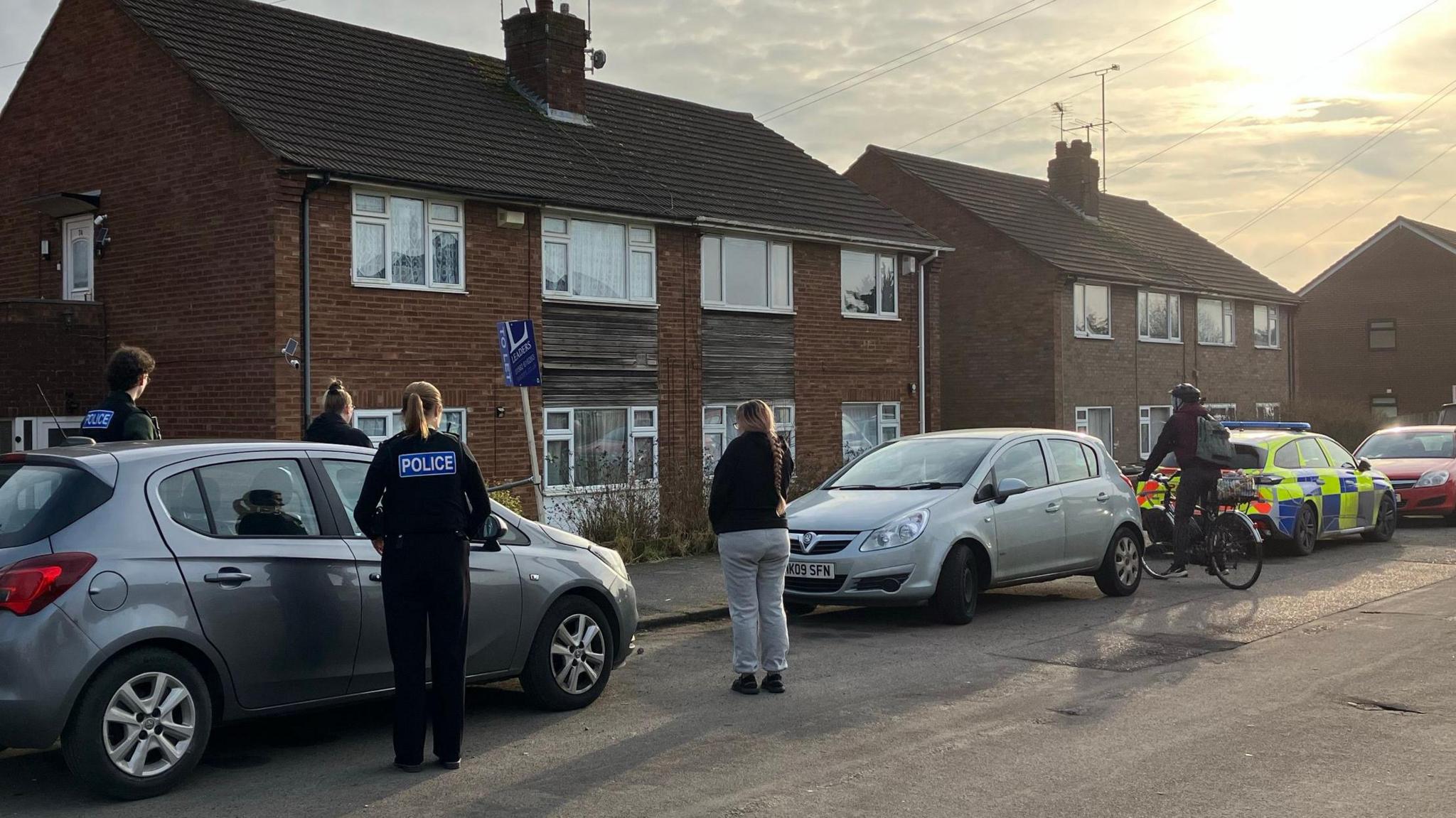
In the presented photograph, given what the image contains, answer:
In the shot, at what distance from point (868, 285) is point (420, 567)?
1947cm

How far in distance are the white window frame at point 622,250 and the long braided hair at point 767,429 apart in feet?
37.0

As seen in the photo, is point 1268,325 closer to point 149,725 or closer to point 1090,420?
point 1090,420

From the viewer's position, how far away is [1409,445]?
21094 millimetres

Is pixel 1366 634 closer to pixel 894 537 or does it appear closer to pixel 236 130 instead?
pixel 894 537

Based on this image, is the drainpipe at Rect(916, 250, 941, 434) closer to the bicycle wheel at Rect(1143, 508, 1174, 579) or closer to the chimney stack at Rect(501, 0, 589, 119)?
the chimney stack at Rect(501, 0, 589, 119)

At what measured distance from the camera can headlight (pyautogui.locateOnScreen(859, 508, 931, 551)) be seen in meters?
10.2

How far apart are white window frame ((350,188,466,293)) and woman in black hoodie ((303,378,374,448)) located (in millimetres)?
6824

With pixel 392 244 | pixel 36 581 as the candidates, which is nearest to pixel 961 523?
pixel 36 581

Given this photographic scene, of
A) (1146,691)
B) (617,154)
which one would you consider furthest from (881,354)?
(1146,691)

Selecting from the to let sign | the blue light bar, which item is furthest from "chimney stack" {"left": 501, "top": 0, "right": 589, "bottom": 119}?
the blue light bar

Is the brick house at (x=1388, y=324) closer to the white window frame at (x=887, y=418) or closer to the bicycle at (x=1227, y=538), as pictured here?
the white window frame at (x=887, y=418)

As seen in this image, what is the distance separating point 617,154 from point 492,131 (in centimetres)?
254

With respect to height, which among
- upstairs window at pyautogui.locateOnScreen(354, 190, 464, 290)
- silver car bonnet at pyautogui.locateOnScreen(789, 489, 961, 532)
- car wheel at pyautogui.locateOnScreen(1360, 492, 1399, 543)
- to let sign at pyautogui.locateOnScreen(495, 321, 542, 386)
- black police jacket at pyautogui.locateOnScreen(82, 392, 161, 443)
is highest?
upstairs window at pyautogui.locateOnScreen(354, 190, 464, 290)

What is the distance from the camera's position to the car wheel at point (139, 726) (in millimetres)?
5543
